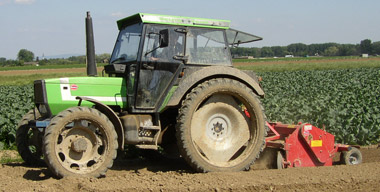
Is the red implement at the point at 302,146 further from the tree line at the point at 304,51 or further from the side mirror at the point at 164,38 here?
the tree line at the point at 304,51

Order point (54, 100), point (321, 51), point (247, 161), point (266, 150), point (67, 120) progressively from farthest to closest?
1. point (321, 51)
2. point (266, 150)
3. point (247, 161)
4. point (54, 100)
5. point (67, 120)

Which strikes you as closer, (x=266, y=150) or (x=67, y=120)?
(x=67, y=120)

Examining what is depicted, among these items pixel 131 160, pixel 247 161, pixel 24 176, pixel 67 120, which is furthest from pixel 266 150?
pixel 24 176

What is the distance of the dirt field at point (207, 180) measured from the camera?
214 inches

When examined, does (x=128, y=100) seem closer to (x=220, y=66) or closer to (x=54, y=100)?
(x=54, y=100)

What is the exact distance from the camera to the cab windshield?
641 cm

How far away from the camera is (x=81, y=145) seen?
5789 millimetres

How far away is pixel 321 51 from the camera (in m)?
122

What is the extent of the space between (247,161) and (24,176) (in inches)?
127

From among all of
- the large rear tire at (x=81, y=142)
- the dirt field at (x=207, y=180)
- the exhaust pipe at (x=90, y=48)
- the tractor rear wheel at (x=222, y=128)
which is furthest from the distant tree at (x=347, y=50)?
the large rear tire at (x=81, y=142)

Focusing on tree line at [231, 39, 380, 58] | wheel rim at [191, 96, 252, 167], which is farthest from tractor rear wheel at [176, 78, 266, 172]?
tree line at [231, 39, 380, 58]

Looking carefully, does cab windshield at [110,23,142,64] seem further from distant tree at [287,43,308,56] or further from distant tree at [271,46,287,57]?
distant tree at [287,43,308,56]

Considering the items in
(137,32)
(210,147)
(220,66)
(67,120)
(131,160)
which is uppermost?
(137,32)

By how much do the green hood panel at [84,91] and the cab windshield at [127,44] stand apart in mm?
433
